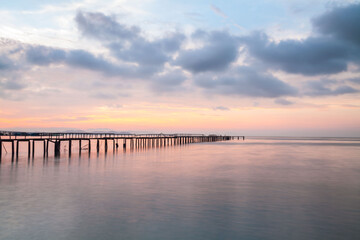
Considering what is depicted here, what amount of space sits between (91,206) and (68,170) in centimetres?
1085

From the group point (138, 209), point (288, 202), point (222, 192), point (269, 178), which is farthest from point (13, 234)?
point (269, 178)

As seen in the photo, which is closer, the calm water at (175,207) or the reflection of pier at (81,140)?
the calm water at (175,207)

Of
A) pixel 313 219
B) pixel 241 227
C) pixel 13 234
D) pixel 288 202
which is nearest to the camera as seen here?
pixel 13 234

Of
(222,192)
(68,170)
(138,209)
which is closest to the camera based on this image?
(138,209)

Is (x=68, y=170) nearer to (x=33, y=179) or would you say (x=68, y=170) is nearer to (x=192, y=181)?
(x=33, y=179)

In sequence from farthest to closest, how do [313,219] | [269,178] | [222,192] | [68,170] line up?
[68,170]
[269,178]
[222,192]
[313,219]

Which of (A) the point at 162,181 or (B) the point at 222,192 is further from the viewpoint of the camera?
(A) the point at 162,181

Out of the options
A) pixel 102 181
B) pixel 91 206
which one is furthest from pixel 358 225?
pixel 102 181

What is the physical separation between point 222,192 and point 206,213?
12.9 feet

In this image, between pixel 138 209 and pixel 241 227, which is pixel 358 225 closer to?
pixel 241 227

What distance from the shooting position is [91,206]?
38.0ft

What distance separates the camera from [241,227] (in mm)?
9289

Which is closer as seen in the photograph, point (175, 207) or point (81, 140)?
point (175, 207)

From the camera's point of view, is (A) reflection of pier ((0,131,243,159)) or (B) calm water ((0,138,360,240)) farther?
(A) reflection of pier ((0,131,243,159))
